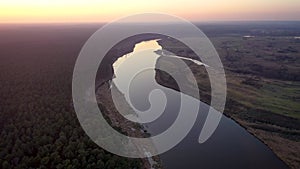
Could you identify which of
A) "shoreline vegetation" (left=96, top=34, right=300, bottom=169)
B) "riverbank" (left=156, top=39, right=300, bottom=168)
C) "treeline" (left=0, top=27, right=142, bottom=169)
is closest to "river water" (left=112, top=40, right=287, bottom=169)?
"riverbank" (left=156, top=39, right=300, bottom=168)

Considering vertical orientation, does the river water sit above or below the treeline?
below

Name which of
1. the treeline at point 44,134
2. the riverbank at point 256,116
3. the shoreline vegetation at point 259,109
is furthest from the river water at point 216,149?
the treeline at point 44,134

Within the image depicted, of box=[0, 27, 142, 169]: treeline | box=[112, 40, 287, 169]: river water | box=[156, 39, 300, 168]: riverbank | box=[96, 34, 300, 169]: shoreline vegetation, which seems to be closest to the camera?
box=[0, 27, 142, 169]: treeline

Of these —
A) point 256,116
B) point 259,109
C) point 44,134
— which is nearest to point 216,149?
point 256,116

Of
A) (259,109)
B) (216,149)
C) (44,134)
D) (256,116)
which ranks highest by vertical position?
(44,134)

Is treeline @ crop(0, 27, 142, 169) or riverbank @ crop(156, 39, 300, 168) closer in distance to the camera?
treeline @ crop(0, 27, 142, 169)

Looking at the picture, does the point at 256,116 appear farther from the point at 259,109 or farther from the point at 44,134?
the point at 44,134

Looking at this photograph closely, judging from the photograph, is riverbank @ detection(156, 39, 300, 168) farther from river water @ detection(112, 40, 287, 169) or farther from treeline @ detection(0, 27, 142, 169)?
treeline @ detection(0, 27, 142, 169)

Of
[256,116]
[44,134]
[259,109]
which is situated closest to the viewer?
[44,134]

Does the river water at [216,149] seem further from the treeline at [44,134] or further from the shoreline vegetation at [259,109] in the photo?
the treeline at [44,134]

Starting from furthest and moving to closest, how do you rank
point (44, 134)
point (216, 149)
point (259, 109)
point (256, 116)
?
point (259, 109) → point (256, 116) → point (216, 149) → point (44, 134)

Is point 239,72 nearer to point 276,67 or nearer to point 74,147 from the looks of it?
point 276,67

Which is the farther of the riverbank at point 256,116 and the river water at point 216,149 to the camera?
the riverbank at point 256,116
